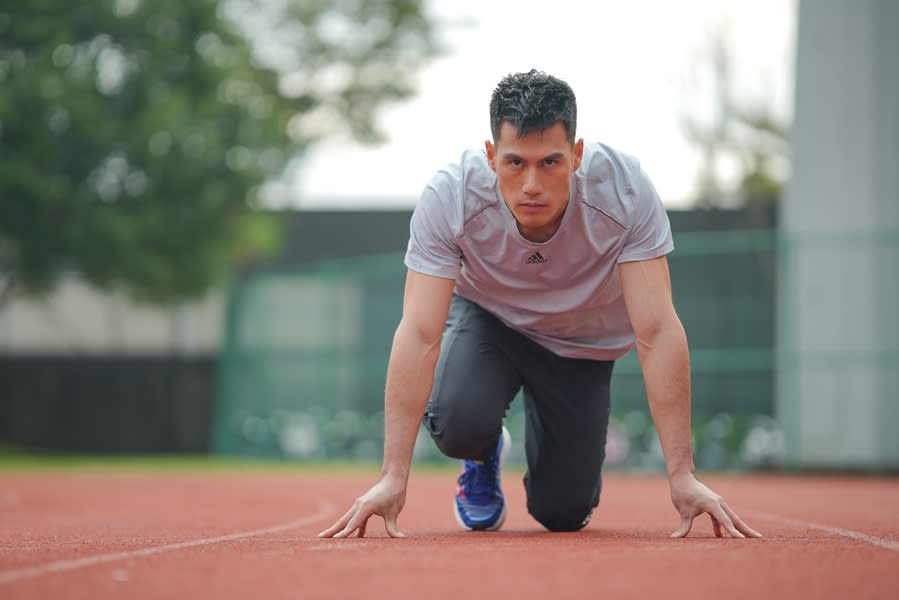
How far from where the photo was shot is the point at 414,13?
91.8 feet

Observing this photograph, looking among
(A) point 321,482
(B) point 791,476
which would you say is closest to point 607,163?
(A) point 321,482

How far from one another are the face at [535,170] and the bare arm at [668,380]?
17.5 inches

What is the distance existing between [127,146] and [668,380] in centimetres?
1472

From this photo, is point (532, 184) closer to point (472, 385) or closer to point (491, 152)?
point (491, 152)

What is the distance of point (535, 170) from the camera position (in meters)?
4.52

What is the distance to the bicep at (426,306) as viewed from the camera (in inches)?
187

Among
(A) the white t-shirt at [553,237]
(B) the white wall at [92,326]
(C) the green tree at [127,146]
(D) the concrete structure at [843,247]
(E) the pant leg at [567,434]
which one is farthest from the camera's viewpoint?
(B) the white wall at [92,326]

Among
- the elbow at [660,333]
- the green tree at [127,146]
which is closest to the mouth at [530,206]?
the elbow at [660,333]

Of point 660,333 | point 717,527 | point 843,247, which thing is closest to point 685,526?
point 717,527

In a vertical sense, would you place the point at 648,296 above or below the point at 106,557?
above

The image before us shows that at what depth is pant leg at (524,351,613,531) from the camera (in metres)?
5.57

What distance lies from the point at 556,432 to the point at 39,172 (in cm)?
1376

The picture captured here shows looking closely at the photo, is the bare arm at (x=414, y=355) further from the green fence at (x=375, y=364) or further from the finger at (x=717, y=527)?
the green fence at (x=375, y=364)

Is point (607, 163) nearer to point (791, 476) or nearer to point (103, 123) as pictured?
point (791, 476)
